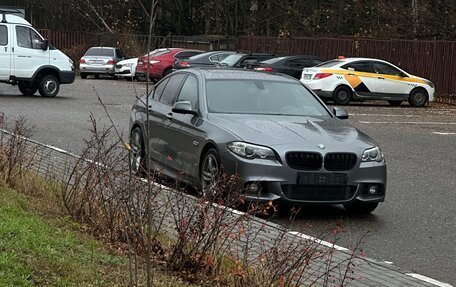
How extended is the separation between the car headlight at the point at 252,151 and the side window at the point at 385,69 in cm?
2073

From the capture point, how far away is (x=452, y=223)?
391 inches

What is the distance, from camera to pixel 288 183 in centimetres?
968

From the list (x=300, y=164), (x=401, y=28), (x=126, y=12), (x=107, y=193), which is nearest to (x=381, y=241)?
(x=300, y=164)

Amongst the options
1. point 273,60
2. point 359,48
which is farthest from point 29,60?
point 359,48

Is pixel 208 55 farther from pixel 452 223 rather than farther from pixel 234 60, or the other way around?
pixel 452 223

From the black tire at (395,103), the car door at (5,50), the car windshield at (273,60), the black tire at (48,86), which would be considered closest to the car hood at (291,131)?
the car door at (5,50)

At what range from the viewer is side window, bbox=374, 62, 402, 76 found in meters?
30.0

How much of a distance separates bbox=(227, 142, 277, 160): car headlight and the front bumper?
59mm

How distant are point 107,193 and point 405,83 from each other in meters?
23.7

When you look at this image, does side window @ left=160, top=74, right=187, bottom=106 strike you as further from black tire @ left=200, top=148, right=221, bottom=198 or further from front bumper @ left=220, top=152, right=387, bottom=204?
front bumper @ left=220, top=152, right=387, bottom=204

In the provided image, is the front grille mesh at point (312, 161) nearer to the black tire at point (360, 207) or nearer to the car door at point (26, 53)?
the black tire at point (360, 207)

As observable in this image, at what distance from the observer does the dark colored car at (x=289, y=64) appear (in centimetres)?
3183

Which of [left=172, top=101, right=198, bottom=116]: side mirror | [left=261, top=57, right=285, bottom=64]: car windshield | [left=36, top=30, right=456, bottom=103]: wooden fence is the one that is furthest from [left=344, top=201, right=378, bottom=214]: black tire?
[left=261, top=57, right=285, bottom=64]: car windshield

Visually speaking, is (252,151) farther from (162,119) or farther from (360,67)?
(360,67)
